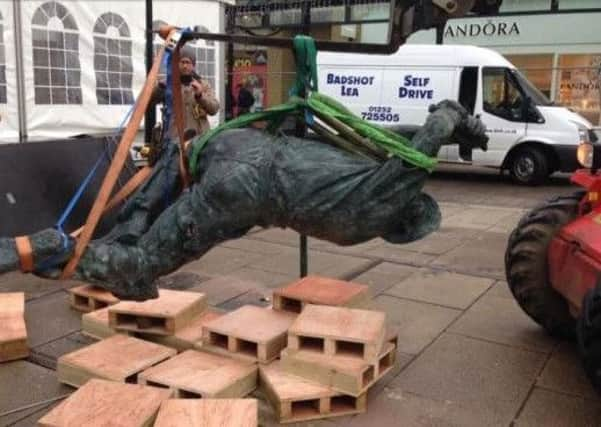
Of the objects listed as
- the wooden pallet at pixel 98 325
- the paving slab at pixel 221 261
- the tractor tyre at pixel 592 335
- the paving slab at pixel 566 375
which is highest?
the tractor tyre at pixel 592 335

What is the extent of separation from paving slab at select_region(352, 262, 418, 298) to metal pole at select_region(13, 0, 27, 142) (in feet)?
14.6

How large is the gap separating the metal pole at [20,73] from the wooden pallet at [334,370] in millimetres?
5490

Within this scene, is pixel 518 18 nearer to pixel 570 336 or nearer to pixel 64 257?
pixel 570 336

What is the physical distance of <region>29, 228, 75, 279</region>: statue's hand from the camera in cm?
248

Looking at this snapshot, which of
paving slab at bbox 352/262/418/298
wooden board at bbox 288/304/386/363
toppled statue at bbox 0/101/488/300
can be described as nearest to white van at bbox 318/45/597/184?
paving slab at bbox 352/262/418/298

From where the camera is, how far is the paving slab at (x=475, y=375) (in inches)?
151

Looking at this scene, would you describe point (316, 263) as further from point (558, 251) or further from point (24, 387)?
point (24, 387)

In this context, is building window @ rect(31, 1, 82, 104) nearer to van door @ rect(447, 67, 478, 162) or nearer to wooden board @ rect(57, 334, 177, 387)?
wooden board @ rect(57, 334, 177, 387)

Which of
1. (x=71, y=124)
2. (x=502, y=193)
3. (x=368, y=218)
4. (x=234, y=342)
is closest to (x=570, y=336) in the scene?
(x=234, y=342)

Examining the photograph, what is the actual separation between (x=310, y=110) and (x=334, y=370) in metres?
1.61

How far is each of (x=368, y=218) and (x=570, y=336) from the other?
2796mm

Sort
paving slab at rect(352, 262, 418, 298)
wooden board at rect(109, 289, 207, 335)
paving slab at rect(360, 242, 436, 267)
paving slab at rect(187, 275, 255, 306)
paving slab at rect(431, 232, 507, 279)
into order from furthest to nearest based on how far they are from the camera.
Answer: paving slab at rect(360, 242, 436, 267) < paving slab at rect(431, 232, 507, 279) < paving slab at rect(352, 262, 418, 298) < paving slab at rect(187, 275, 255, 306) < wooden board at rect(109, 289, 207, 335)

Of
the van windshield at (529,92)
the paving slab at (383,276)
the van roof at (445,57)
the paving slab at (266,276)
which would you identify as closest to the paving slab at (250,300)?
the paving slab at (266,276)

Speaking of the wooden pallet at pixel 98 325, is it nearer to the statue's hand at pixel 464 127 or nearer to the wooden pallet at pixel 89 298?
the wooden pallet at pixel 89 298
